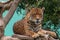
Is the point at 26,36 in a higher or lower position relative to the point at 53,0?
lower

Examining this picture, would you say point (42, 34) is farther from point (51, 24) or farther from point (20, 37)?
point (51, 24)

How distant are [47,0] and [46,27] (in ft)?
2.58

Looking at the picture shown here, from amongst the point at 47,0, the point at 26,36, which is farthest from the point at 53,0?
the point at 26,36

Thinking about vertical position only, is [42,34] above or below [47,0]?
below

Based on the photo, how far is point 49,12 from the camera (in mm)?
6801

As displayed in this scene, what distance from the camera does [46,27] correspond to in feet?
23.2

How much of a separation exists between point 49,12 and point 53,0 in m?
0.34

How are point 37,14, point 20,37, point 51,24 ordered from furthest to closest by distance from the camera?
point 51,24
point 37,14
point 20,37

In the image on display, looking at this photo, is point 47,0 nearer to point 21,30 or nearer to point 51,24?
point 51,24

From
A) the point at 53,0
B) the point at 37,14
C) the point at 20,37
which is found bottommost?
the point at 20,37

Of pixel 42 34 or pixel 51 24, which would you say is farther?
pixel 51 24

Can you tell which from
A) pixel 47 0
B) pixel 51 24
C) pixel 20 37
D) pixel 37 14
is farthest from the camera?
pixel 51 24

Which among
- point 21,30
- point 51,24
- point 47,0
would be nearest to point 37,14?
point 21,30

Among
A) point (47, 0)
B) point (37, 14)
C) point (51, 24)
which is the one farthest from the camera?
point (51, 24)
